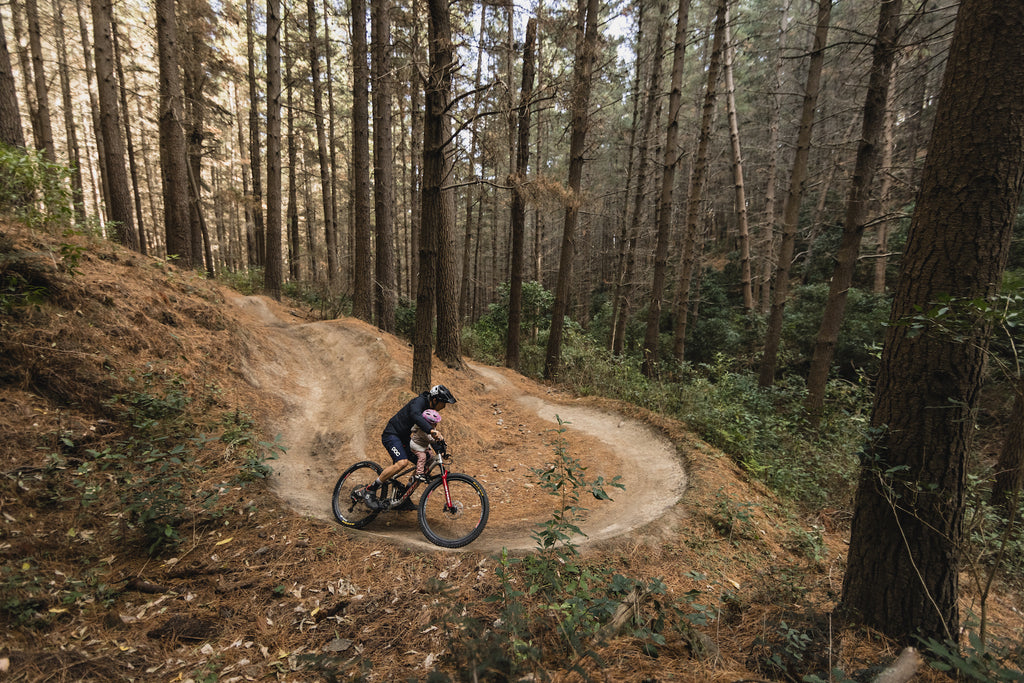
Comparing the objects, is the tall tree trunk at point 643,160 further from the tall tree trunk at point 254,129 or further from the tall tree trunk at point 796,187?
the tall tree trunk at point 254,129

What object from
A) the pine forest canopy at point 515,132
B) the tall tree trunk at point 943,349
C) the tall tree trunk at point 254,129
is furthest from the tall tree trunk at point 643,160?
the tall tree trunk at point 254,129

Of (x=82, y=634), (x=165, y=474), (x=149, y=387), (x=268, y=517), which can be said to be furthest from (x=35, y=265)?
(x=82, y=634)

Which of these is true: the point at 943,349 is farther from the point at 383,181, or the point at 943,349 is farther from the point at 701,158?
the point at 383,181

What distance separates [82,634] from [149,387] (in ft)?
13.3

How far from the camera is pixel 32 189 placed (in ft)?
24.6

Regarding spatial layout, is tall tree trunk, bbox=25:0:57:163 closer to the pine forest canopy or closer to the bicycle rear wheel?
the pine forest canopy

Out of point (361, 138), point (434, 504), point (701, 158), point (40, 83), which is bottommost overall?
point (434, 504)

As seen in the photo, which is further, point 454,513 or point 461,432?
point 461,432

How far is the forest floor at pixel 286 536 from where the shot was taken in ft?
10.3

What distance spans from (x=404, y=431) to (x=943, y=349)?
532 cm

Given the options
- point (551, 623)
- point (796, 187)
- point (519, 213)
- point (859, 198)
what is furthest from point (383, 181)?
point (551, 623)

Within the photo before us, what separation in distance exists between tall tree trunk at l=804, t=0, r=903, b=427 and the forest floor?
11.9ft

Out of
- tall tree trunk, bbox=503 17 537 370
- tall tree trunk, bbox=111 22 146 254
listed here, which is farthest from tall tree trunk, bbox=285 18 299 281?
tall tree trunk, bbox=503 17 537 370

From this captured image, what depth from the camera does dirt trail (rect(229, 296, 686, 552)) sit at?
5805 mm
